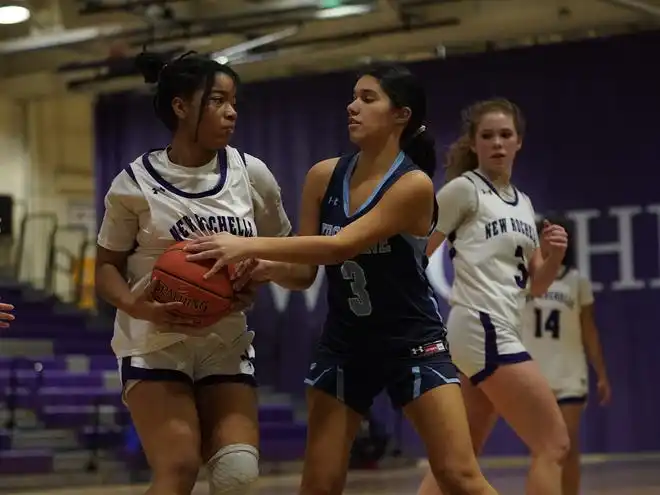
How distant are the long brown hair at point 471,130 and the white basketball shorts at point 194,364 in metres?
1.50

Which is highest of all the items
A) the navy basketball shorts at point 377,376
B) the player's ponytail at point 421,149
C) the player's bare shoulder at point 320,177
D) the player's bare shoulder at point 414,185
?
the player's ponytail at point 421,149

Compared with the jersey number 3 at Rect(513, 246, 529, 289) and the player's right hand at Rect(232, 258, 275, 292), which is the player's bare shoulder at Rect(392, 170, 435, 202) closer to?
the player's right hand at Rect(232, 258, 275, 292)

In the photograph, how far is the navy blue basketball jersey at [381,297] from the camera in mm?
3020

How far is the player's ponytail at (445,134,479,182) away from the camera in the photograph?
166 inches

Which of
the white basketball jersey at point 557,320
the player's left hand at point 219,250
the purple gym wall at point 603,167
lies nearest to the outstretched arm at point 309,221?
the player's left hand at point 219,250

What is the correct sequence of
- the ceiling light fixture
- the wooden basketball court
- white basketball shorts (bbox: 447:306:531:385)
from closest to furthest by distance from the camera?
white basketball shorts (bbox: 447:306:531:385) → the wooden basketball court → the ceiling light fixture

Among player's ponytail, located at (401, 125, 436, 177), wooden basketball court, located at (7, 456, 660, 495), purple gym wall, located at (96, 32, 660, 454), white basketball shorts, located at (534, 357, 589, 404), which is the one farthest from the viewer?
purple gym wall, located at (96, 32, 660, 454)

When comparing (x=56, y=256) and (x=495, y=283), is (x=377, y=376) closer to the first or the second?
(x=495, y=283)

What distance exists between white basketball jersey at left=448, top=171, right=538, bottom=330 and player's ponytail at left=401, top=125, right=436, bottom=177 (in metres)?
0.70

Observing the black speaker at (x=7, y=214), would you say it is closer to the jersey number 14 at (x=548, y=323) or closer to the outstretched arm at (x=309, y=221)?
the jersey number 14 at (x=548, y=323)

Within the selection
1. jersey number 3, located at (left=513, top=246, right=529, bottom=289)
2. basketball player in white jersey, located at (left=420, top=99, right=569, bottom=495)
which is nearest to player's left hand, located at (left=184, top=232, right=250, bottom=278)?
basketball player in white jersey, located at (left=420, top=99, right=569, bottom=495)

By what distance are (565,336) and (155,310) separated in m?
3.39

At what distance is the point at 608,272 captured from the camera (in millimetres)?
10391

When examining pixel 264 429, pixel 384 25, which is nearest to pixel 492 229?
pixel 264 429
